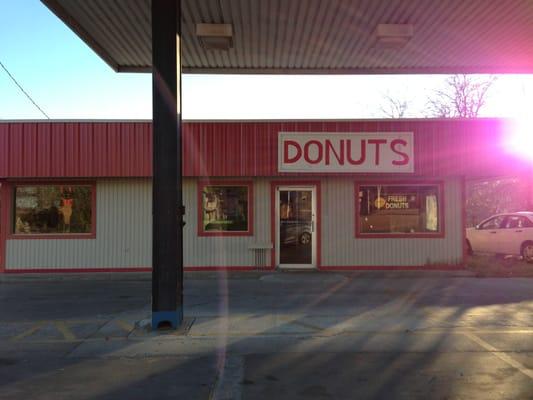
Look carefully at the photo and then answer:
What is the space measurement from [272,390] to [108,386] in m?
1.72

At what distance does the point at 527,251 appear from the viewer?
15570 millimetres

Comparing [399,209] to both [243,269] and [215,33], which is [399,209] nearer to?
[243,269]

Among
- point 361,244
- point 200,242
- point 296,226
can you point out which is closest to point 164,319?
point 200,242

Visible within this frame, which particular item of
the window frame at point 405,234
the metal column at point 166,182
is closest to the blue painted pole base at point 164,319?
the metal column at point 166,182

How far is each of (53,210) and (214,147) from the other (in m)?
4.79

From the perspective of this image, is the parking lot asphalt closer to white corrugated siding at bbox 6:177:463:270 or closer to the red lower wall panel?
the red lower wall panel

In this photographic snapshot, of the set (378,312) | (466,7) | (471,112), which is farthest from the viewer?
(471,112)

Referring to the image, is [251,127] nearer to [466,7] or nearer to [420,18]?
[420,18]

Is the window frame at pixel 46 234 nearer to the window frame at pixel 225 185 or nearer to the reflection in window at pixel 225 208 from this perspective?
the window frame at pixel 225 185

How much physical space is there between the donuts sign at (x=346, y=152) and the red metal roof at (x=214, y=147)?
170 millimetres

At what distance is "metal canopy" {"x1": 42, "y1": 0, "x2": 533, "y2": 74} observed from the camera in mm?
9773

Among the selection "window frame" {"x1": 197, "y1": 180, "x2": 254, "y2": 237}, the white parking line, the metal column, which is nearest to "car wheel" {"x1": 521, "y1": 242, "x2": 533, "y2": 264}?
"window frame" {"x1": 197, "y1": 180, "x2": 254, "y2": 237}

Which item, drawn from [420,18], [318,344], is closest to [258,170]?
[420,18]

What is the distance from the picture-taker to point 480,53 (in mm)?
12406
